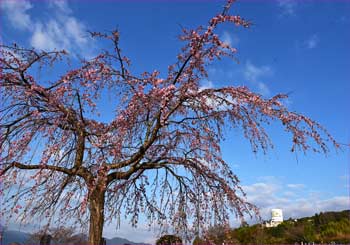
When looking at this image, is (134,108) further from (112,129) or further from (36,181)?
(36,181)

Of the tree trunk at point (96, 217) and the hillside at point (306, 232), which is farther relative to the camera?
the hillside at point (306, 232)

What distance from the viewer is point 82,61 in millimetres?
7473

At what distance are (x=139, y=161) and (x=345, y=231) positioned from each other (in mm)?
13841

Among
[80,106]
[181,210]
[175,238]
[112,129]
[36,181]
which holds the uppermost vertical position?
[80,106]

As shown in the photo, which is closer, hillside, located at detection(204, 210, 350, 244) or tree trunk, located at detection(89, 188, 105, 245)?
tree trunk, located at detection(89, 188, 105, 245)

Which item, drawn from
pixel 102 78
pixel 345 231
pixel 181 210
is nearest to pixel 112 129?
pixel 102 78

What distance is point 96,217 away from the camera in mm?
7137

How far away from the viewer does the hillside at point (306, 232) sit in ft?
58.4

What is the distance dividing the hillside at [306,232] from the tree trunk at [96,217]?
34.1ft

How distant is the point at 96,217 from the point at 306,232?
1614 centimetres

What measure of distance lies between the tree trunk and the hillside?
10.4 metres

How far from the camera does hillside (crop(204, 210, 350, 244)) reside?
17.8 metres

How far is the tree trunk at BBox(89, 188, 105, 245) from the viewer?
7059 millimetres

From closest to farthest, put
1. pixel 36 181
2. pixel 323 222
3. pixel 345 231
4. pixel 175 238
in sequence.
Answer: pixel 36 181 < pixel 175 238 < pixel 345 231 < pixel 323 222
